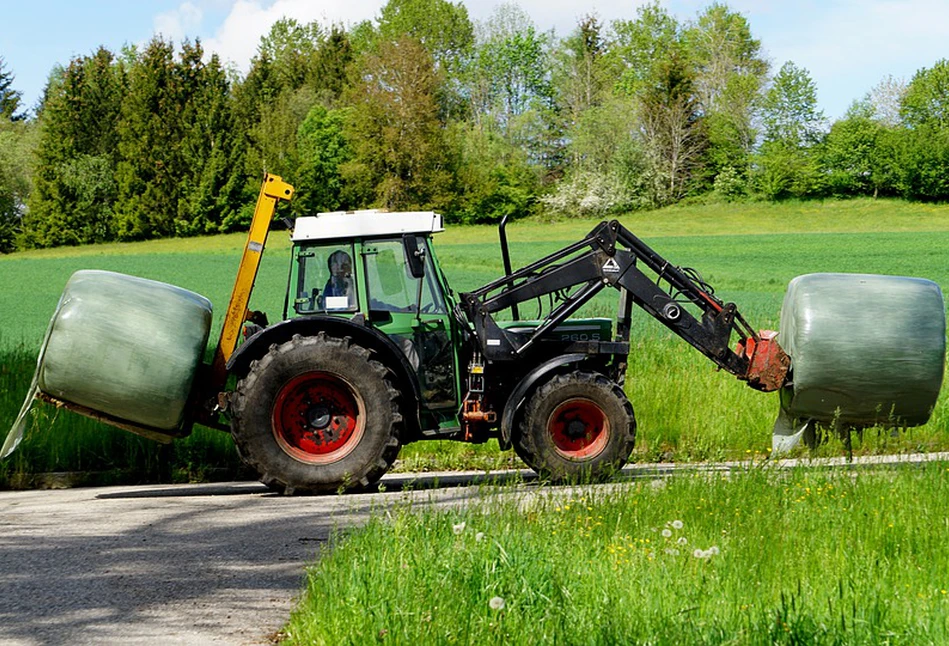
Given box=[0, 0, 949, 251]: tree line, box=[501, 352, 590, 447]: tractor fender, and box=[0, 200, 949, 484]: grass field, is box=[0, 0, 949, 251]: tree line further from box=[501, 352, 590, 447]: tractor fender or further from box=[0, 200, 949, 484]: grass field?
box=[501, 352, 590, 447]: tractor fender

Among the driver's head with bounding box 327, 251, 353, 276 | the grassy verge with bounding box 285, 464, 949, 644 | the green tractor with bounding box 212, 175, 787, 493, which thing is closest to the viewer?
the grassy verge with bounding box 285, 464, 949, 644

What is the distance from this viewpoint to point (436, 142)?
64.2 meters

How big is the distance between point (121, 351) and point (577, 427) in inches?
155

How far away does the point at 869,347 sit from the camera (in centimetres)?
1048

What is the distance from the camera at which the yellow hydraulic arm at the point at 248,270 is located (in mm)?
10953

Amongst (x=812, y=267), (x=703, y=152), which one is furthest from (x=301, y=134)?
(x=812, y=267)

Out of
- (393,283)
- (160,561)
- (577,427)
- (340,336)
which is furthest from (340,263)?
(160,561)

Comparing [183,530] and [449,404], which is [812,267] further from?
[183,530]

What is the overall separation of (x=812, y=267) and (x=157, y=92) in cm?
3933

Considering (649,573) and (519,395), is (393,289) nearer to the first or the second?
(519,395)

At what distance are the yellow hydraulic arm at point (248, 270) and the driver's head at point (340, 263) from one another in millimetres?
632

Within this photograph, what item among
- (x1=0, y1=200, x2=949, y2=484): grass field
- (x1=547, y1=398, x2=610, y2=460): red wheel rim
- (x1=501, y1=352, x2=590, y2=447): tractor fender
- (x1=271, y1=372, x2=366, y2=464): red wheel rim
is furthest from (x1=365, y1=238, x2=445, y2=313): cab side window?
(x1=0, y1=200, x2=949, y2=484): grass field

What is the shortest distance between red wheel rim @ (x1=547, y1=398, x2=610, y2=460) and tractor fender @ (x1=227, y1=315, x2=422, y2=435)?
49.2 inches

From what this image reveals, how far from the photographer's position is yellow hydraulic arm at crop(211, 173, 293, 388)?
11.0m
